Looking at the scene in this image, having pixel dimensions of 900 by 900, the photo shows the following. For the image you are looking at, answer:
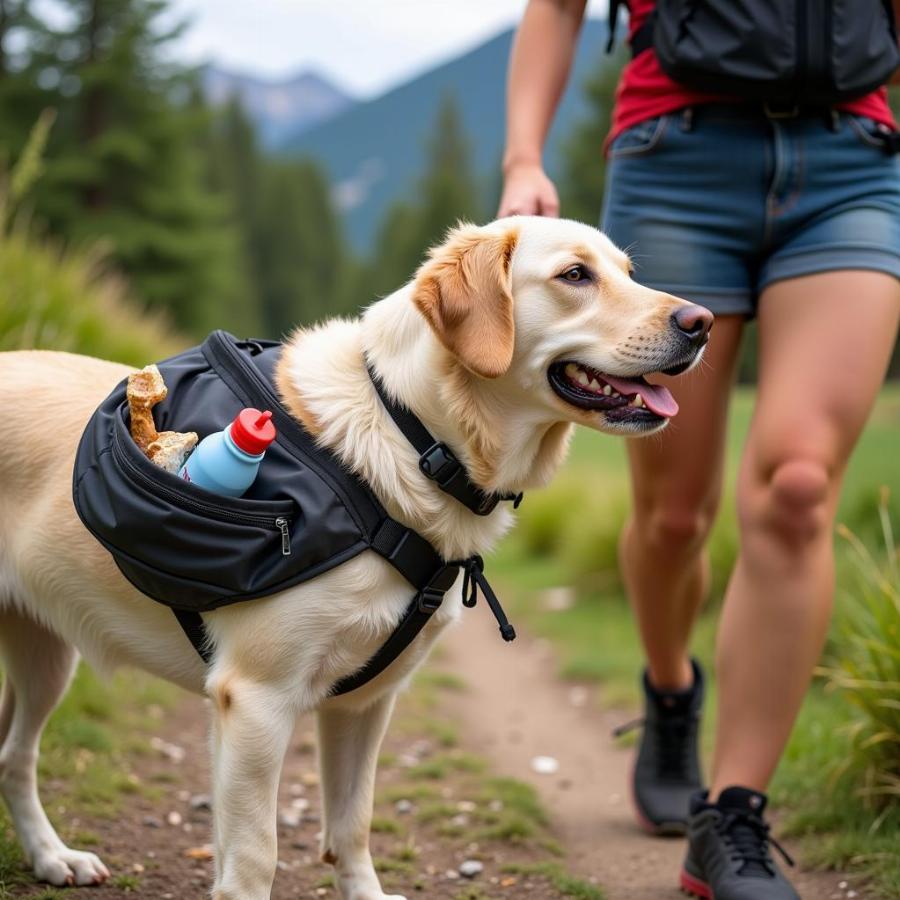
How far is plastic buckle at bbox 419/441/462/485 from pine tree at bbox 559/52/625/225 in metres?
35.8

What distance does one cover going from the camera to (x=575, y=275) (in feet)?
8.90

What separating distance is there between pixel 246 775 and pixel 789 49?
2286 millimetres

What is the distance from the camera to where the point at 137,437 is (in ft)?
8.50

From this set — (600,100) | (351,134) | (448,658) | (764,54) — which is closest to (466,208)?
(600,100)

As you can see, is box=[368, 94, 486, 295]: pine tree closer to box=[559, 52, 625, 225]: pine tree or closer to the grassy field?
box=[559, 52, 625, 225]: pine tree

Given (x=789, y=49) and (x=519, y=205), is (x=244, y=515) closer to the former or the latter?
(x=519, y=205)

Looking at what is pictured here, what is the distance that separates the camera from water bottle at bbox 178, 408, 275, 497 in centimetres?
244

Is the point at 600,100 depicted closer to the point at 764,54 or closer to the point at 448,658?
the point at 448,658

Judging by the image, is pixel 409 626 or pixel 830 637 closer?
pixel 409 626

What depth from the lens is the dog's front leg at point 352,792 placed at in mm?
2990

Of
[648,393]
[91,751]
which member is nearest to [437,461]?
[648,393]

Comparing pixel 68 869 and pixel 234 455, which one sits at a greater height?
pixel 234 455

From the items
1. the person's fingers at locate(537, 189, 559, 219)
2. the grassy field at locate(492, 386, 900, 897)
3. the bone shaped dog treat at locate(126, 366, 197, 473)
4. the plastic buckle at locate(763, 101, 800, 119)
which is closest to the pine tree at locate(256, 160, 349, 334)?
the grassy field at locate(492, 386, 900, 897)

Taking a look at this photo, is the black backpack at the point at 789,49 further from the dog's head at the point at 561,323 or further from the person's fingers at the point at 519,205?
the dog's head at the point at 561,323
